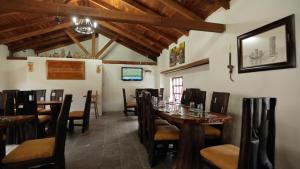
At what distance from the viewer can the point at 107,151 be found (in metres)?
2.89

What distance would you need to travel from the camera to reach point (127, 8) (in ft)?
14.9

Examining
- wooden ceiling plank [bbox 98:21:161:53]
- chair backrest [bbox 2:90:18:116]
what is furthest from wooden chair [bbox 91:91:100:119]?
chair backrest [bbox 2:90:18:116]

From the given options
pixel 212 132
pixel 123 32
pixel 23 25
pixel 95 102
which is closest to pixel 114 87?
pixel 95 102

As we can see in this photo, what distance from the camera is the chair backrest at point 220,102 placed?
257 cm

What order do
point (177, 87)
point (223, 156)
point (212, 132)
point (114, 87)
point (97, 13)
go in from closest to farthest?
point (223, 156) → point (212, 132) → point (97, 13) → point (177, 87) → point (114, 87)

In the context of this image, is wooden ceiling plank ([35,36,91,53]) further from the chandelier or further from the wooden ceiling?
the chandelier

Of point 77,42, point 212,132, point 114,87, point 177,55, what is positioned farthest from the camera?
point 114,87

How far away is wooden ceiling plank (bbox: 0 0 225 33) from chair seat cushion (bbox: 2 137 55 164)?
1.80 m

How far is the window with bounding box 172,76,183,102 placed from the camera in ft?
18.9

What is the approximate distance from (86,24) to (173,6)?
2.01m

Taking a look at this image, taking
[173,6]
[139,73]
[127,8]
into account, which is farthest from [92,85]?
[173,6]

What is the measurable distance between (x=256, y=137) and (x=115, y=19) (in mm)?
2479

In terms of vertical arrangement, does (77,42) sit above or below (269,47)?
above

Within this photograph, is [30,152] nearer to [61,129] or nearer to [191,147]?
[61,129]
